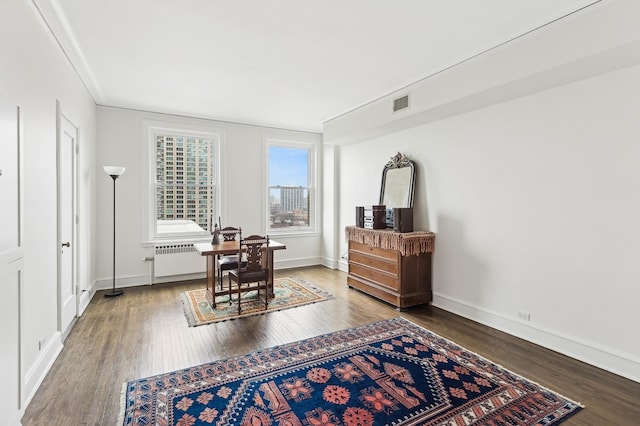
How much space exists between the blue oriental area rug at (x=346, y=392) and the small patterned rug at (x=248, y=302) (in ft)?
3.56

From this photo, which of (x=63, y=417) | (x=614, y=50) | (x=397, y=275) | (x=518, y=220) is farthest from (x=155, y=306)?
(x=614, y=50)

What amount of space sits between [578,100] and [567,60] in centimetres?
53

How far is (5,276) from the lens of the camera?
1735 mm

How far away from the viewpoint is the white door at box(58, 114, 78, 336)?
304 cm

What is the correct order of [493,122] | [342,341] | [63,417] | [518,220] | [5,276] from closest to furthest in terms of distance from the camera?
[5,276] → [63,417] → [342,341] → [518,220] → [493,122]

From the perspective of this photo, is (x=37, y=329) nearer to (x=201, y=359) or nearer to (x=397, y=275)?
(x=201, y=359)

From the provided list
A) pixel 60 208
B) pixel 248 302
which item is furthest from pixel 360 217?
pixel 60 208

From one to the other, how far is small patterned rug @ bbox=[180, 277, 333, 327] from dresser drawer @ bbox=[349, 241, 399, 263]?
86 centimetres

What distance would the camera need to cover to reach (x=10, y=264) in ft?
5.89

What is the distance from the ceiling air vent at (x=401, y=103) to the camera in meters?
4.12

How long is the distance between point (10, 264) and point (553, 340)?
4.32 metres

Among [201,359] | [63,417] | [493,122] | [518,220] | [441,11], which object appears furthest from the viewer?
[493,122]

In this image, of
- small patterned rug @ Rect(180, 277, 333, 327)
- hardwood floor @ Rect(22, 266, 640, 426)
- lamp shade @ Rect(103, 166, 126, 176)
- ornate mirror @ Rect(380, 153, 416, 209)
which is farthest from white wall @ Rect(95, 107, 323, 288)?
ornate mirror @ Rect(380, 153, 416, 209)

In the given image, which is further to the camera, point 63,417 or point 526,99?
point 526,99
